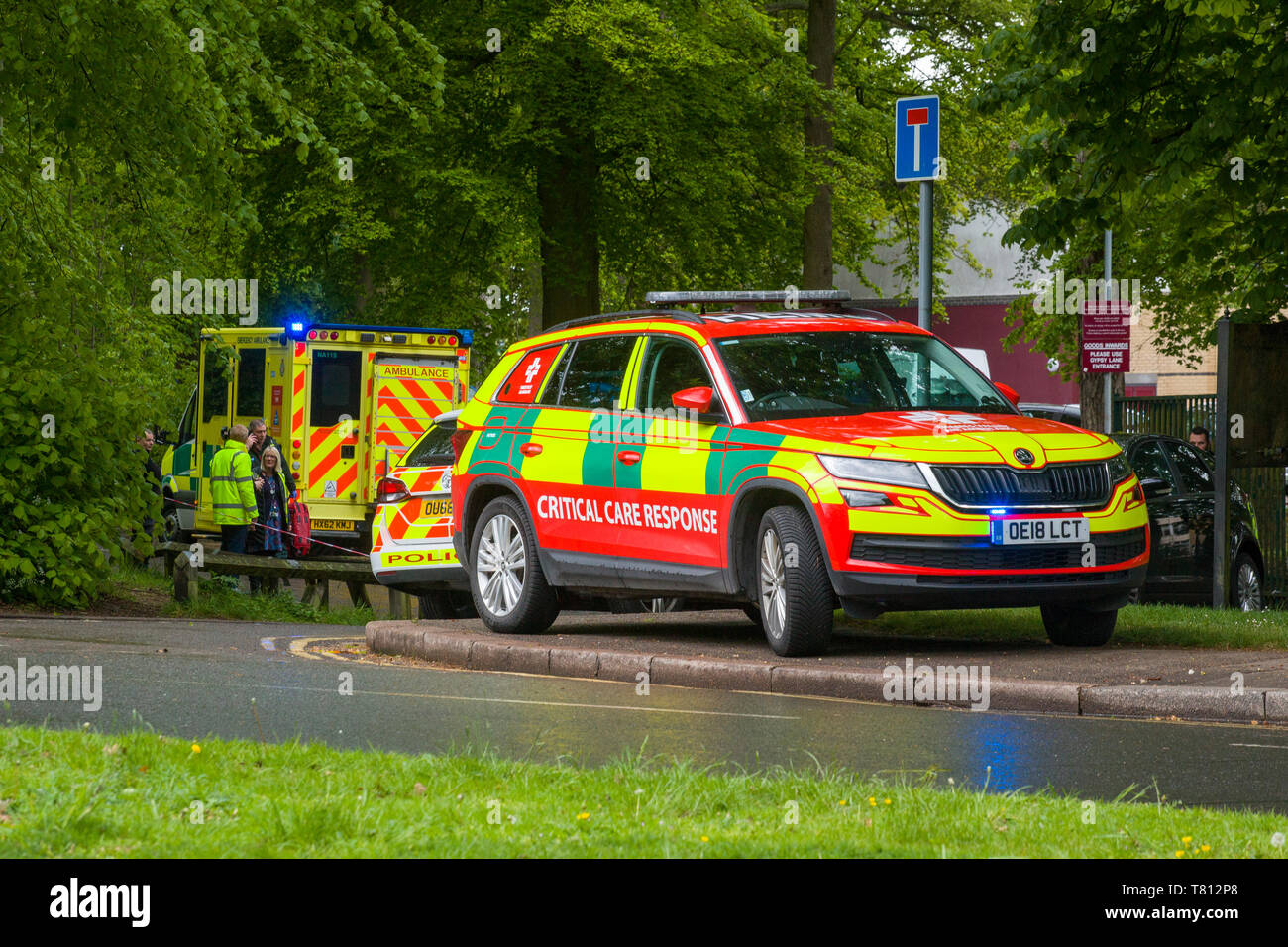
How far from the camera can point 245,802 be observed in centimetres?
586

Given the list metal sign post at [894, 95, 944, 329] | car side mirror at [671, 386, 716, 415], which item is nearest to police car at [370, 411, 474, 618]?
car side mirror at [671, 386, 716, 415]

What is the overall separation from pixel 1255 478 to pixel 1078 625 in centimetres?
702

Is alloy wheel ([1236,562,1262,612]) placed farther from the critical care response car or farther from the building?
the building

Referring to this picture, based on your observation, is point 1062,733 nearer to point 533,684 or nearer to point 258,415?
point 533,684

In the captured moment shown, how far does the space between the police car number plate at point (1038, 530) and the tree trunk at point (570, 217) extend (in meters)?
13.4

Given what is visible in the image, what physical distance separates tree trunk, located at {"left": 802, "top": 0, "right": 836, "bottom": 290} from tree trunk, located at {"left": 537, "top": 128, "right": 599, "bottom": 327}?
2.73 meters

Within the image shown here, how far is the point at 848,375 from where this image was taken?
1184 cm

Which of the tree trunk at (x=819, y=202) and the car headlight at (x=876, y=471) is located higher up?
the tree trunk at (x=819, y=202)

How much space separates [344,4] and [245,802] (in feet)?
54.4

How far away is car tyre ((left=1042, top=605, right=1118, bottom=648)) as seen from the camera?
11.5 m

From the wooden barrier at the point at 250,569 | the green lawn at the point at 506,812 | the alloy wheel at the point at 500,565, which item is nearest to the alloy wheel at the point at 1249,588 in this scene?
the alloy wheel at the point at 500,565

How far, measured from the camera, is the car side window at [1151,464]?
17109 mm

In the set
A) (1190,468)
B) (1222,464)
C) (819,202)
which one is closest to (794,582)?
(1222,464)

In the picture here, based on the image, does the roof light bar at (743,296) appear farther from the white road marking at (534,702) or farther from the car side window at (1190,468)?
the car side window at (1190,468)
